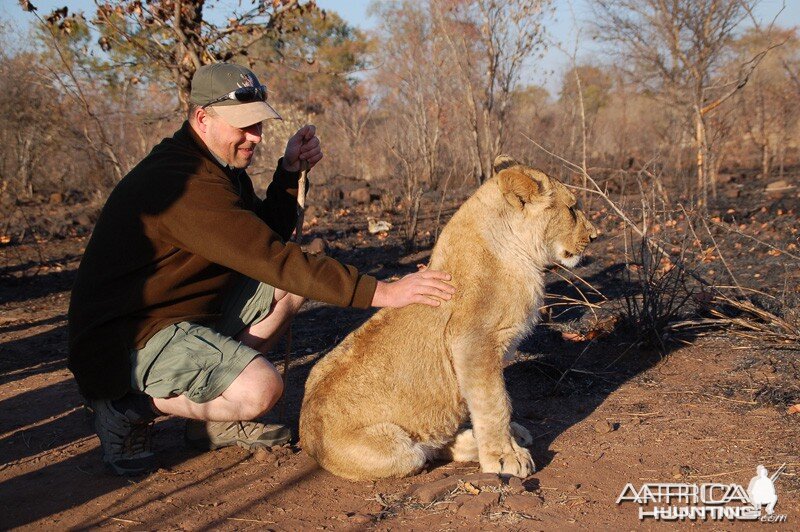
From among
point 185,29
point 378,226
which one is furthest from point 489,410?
point 378,226

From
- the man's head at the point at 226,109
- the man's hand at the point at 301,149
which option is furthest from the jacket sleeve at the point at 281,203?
the man's head at the point at 226,109

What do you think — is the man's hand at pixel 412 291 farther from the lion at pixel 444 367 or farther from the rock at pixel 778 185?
the rock at pixel 778 185

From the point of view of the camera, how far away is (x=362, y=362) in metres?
3.93

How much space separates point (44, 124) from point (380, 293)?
623 inches

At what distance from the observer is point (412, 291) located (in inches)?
147

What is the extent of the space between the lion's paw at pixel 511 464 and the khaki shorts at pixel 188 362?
4.45 feet

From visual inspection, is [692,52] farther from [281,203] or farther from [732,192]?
[281,203]

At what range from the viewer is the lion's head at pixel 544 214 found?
4.08 meters

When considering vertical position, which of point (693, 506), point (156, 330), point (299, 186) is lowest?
point (693, 506)

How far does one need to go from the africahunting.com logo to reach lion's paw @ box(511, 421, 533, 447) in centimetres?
72

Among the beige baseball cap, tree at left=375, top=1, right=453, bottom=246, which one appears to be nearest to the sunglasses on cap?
the beige baseball cap

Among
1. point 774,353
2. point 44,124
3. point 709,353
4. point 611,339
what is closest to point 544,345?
point 611,339

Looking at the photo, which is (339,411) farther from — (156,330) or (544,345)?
(544,345)

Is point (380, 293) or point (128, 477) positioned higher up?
point (380, 293)
